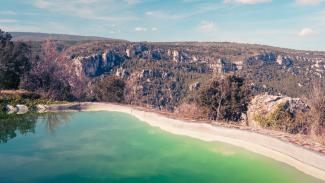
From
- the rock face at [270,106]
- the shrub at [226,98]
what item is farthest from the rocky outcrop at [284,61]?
the rock face at [270,106]

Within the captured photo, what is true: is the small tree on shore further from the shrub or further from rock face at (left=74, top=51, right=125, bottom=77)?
rock face at (left=74, top=51, right=125, bottom=77)

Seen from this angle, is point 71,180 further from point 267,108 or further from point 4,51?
point 4,51

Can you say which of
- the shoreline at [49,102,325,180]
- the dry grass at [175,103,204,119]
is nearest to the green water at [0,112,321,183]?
the shoreline at [49,102,325,180]

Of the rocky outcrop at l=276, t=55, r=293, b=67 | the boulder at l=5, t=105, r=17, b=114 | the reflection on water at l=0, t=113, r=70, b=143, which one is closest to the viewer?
the reflection on water at l=0, t=113, r=70, b=143

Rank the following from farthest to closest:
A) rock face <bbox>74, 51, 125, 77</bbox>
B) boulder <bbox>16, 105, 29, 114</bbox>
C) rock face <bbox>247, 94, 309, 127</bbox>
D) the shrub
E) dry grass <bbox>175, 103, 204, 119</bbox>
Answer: rock face <bbox>74, 51, 125, 77</bbox>, dry grass <bbox>175, 103, 204, 119</bbox>, the shrub, rock face <bbox>247, 94, 309, 127</bbox>, boulder <bbox>16, 105, 29, 114</bbox>

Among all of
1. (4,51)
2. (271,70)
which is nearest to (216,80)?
(4,51)

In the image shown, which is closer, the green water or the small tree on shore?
the green water

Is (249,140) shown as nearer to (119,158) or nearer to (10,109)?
(119,158)
